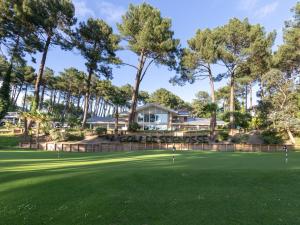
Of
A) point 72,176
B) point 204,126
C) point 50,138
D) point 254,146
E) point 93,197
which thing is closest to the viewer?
point 93,197

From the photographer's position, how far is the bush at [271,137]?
3338 cm

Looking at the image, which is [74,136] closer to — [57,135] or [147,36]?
[57,135]

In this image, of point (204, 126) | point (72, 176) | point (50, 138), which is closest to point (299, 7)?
point (204, 126)

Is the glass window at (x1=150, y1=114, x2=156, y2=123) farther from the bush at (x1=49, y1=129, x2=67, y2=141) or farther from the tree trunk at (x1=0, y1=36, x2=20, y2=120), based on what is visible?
the tree trunk at (x1=0, y1=36, x2=20, y2=120)

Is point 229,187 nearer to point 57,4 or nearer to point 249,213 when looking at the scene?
point 249,213

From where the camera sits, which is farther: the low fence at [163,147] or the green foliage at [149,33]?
the green foliage at [149,33]

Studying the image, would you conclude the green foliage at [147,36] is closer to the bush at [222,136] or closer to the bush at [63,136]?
the bush at [63,136]

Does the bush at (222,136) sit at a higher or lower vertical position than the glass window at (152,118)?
lower

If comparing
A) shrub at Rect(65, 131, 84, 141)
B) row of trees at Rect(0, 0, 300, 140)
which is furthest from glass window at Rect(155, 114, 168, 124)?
shrub at Rect(65, 131, 84, 141)

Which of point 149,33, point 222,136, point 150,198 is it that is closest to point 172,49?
point 149,33

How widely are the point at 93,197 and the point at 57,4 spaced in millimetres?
30188

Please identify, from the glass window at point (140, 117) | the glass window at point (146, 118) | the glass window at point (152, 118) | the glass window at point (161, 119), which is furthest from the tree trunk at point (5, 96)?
the glass window at point (161, 119)

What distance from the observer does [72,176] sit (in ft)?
27.7

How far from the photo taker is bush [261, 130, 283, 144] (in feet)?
109
